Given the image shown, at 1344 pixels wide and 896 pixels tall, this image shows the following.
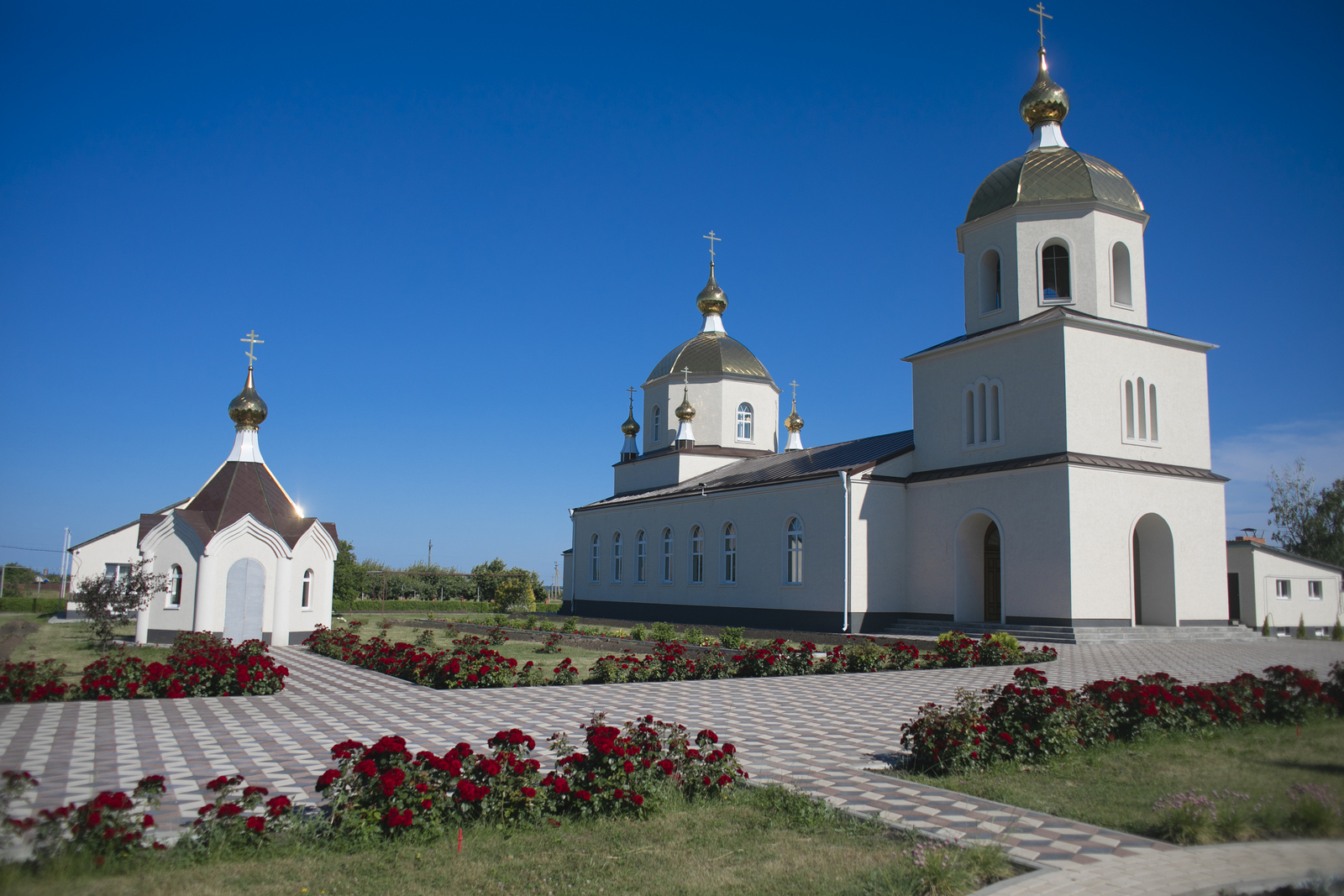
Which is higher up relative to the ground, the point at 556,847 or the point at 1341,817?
the point at 1341,817

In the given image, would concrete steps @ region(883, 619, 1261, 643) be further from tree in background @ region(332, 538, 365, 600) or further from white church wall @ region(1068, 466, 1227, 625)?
tree in background @ region(332, 538, 365, 600)

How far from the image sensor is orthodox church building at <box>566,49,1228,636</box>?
2078cm

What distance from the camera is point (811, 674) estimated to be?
14766 millimetres

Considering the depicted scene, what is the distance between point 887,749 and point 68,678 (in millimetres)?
11552

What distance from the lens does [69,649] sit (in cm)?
1797

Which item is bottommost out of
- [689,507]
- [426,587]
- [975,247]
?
[426,587]

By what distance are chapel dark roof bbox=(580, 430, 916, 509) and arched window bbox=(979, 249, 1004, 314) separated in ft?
13.9

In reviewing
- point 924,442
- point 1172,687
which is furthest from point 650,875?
point 924,442

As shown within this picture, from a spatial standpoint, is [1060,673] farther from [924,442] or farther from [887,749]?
[924,442]

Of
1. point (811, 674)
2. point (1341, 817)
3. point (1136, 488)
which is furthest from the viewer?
point (1136, 488)

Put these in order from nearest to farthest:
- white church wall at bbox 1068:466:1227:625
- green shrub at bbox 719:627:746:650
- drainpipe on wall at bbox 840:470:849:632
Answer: green shrub at bbox 719:627:746:650, white church wall at bbox 1068:466:1227:625, drainpipe on wall at bbox 840:470:849:632

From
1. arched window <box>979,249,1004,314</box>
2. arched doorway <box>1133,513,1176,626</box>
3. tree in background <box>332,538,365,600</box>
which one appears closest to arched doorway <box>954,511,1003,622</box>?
arched doorway <box>1133,513,1176,626</box>

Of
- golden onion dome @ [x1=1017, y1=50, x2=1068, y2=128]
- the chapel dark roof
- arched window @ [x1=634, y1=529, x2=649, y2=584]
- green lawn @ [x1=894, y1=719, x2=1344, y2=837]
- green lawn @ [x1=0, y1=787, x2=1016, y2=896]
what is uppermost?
golden onion dome @ [x1=1017, y1=50, x2=1068, y2=128]

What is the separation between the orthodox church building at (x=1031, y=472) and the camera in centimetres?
2078
